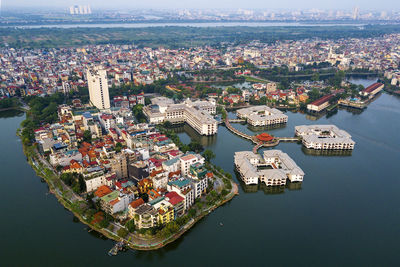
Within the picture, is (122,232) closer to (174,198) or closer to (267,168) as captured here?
(174,198)

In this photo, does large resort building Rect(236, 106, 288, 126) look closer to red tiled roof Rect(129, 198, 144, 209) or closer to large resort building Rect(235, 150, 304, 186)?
Result: large resort building Rect(235, 150, 304, 186)

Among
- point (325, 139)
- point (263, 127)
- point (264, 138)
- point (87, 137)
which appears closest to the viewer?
point (87, 137)

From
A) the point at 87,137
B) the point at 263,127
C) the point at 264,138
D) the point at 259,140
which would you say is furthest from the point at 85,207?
the point at 263,127

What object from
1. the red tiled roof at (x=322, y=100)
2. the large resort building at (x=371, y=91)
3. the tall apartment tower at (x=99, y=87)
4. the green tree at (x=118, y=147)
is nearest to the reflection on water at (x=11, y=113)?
the tall apartment tower at (x=99, y=87)

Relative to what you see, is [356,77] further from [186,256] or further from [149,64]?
[186,256]

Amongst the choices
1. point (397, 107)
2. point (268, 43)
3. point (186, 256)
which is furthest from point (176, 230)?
point (268, 43)

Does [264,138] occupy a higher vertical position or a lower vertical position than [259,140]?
higher

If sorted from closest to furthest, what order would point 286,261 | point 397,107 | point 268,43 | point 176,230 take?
point 286,261 → point 176,230 → point 397,107 → point 268,43
